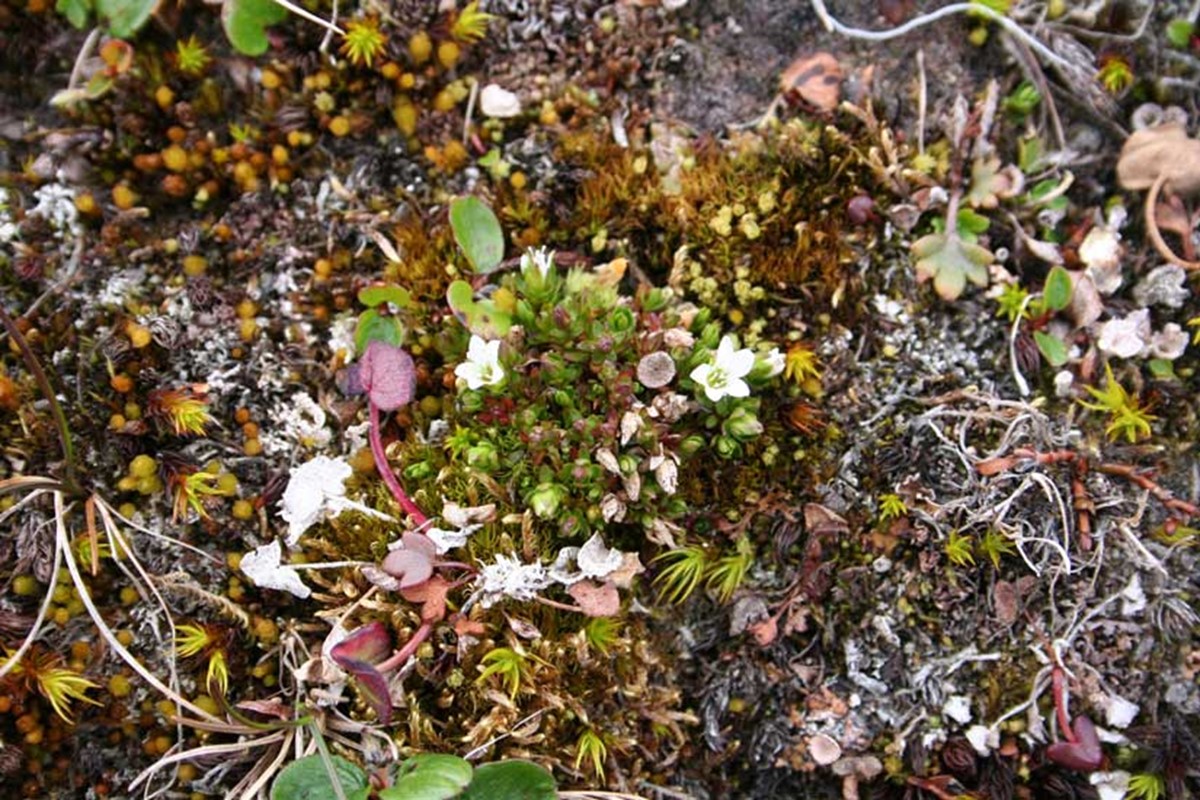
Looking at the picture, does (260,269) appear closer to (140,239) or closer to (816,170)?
(140,239)

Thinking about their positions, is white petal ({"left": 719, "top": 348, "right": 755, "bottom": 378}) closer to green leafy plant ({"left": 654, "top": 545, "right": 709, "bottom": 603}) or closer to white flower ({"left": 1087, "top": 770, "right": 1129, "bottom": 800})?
green leafy plant ({"left": 654, "top": 545, "right": 709, "bottom": 603})

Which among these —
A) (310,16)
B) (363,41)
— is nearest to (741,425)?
(363,41)

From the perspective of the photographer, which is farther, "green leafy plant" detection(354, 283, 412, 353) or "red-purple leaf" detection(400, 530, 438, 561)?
"green leafy plant" detection(354, 283, 412, 353)

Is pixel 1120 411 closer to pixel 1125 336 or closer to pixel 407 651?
pixel 1125 336

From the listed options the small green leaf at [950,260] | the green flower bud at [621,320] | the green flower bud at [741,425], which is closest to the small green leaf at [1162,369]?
the small green leaf at [950,260]

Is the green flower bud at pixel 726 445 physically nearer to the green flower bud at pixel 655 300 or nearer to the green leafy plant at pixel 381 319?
the green flower bud at pixel 655 300

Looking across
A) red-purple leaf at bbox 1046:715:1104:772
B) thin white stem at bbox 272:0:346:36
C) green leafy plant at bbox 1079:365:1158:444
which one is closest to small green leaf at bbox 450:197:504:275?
thin white stem at bbox 272:0:346:36
